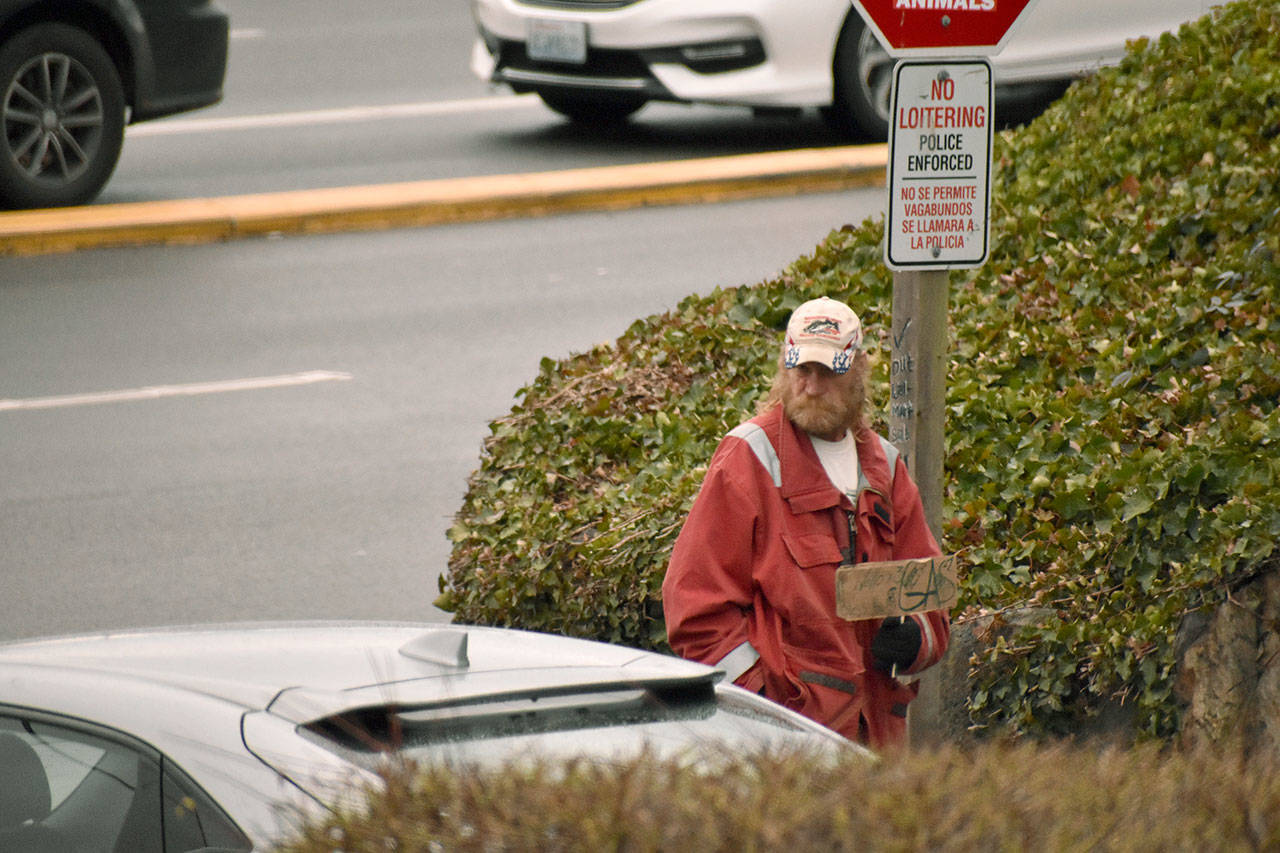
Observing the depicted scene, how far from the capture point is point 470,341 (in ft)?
31.9

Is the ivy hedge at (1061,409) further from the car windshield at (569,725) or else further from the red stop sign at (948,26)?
the car windshield at (569,725)

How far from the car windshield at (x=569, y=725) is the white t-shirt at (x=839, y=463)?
28.3 inches

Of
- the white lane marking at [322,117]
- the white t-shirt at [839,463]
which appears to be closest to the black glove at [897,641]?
the white t-shirt at [839,463]

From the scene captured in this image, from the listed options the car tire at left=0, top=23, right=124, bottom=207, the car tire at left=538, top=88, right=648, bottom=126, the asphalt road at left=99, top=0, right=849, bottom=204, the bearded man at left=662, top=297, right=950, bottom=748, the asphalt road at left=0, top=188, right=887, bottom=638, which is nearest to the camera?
the bearded man at left=662, top=297, right=950, bottom=748

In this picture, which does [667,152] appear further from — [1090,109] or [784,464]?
[784,464]

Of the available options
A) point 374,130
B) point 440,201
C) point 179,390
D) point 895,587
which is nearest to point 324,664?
point 895,587

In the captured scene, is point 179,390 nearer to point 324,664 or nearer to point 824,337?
point 824,337

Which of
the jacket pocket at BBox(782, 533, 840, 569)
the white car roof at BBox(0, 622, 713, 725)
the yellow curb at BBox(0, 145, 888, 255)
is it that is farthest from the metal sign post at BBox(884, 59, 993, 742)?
the yellow curb at BBox(0, 145, 888, 255)

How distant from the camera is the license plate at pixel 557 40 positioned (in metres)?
12.6

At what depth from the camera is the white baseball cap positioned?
13.0ft

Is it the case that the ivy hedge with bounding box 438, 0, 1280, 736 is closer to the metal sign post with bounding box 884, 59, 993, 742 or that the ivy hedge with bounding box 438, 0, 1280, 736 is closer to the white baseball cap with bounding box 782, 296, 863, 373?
the metal sign post with bounding box 884, 59, 993, 742

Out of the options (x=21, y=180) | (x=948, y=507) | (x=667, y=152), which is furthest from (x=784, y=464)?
(x=667, y=152)

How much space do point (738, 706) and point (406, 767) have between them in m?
1.26

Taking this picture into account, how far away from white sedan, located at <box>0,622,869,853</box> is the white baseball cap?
83cm
